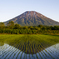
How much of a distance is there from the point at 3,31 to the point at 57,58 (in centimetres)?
5064

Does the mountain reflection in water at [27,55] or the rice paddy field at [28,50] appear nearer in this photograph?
the mountain reflection in water at [27,55]

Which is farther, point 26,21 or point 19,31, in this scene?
point 26,21

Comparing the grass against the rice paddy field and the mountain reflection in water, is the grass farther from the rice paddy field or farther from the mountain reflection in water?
the mountain reflection in water

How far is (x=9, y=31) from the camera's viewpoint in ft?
179

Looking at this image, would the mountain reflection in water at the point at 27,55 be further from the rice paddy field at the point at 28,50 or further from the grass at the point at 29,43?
the grass at the point at 29,43

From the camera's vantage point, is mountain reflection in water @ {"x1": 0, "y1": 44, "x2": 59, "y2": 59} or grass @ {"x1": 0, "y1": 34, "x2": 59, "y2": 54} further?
grass @ {"x1": 0, "y1": 34, "x2": 59, "y2": 54}

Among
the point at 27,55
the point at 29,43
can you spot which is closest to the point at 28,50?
the point at 27,55

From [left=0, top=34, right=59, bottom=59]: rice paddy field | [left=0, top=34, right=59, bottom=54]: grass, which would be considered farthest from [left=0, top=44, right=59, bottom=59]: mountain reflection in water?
[left=0, top=34, right=59, bottom=54]: grass

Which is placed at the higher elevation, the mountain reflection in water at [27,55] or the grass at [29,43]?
the mountain reflection in water at [27,55]

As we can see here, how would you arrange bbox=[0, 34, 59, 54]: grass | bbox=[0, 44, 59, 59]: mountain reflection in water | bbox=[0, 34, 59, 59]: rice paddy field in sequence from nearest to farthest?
bbox=[0, 44, 59, 59]: mountain reflection in water
bbox=[0, 34, 59, 59]: rice paddy field
bbox=[0, 34, 59, 54]: grass

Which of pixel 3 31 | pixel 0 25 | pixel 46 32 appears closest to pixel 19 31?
pixel 3 31

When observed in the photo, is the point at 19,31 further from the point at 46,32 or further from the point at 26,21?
the point at 26,21

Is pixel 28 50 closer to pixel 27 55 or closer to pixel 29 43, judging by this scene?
pixel 27 55

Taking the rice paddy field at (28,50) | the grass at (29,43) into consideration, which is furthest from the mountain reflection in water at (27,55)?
the grass at (29,43)
